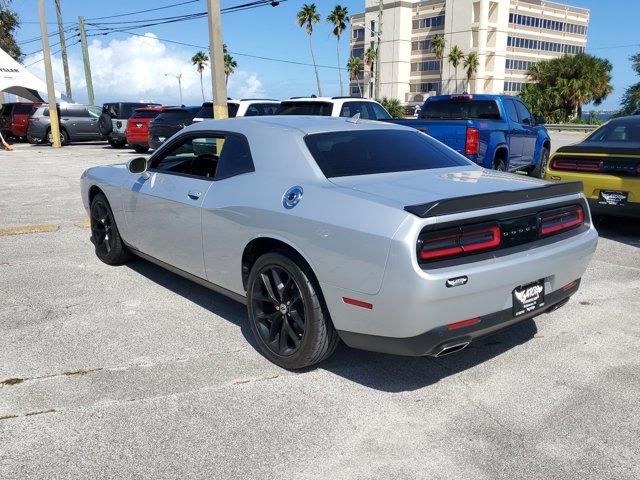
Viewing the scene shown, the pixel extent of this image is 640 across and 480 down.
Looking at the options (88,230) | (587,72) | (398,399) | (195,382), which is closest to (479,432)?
(398,399)

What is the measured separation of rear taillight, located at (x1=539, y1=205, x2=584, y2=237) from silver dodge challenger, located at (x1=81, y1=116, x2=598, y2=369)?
0.01 m

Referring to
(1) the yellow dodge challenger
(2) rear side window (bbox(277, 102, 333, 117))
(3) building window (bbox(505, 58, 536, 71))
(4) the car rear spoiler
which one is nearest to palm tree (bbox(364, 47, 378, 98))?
(3) building window (bbox(505, 58, 536, 71))

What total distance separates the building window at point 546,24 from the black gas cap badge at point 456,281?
85047mm

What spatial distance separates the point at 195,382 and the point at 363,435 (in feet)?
3.77

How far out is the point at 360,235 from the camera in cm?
299

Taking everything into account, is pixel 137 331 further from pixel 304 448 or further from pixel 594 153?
pixel 594 153

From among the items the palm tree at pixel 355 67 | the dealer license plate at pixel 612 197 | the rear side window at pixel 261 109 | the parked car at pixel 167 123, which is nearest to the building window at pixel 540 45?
the palm tree at pixel 355 67

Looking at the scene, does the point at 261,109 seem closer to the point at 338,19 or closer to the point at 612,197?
the point at 612,197

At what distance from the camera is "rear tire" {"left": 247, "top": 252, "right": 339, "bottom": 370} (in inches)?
133

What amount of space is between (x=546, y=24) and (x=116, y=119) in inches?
3159

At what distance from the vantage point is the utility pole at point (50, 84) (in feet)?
78.2

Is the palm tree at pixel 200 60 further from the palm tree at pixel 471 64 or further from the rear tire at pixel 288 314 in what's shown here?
the rear tire at pixel 288 314

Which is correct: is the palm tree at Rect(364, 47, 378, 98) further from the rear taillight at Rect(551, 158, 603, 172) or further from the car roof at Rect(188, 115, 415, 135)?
the car roof at Rect(188, 115, 415, 135)

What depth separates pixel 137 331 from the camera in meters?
4.30
